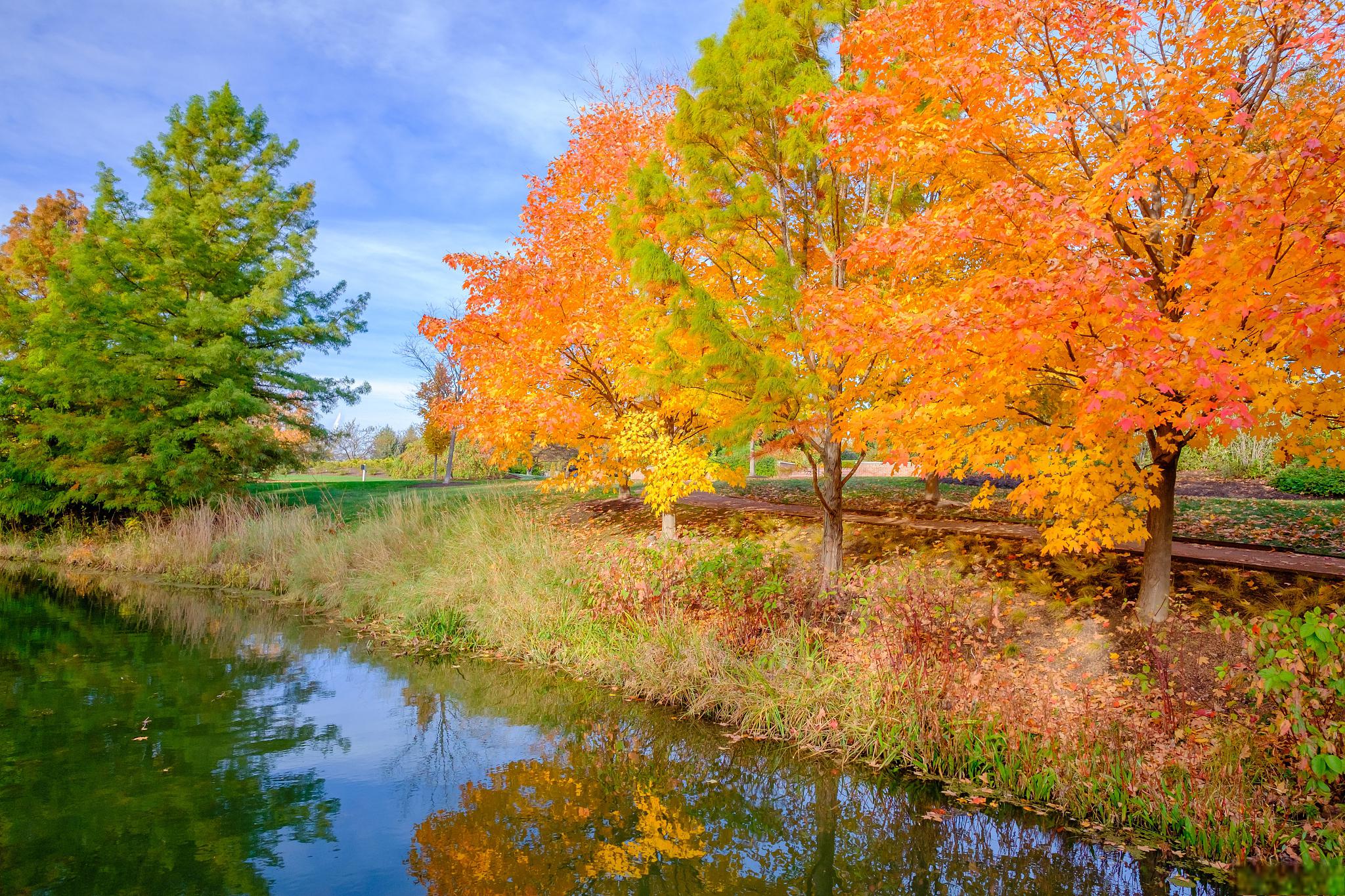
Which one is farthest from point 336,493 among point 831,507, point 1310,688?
point 1310,688

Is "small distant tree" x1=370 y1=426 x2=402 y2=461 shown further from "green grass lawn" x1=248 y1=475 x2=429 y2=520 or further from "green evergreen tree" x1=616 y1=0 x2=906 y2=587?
"green evergreen tree" x1=616 y1=0 x2=906 y2=587

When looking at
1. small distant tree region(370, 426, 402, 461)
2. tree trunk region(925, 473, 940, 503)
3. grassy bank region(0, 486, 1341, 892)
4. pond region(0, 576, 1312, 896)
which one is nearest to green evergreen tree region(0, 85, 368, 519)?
grassy bank region(0, 486, 1341, 892)

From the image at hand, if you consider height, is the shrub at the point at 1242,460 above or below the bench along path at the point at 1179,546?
above

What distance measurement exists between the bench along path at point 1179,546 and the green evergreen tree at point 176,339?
13.1 meters

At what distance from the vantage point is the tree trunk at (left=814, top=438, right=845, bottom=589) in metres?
9.77

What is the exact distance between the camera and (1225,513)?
13281 millimetres

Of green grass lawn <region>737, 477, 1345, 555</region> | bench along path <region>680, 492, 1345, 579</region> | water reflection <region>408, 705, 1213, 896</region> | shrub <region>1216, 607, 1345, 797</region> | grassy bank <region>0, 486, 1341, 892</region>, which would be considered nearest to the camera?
shrub <region>1216, 607, 1345, 797</region>

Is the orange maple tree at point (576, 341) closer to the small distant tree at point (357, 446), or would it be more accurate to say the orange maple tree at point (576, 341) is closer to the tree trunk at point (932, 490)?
the tree trunk at point (932, 490)

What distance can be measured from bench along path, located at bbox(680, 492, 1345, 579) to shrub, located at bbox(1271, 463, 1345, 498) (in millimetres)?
6824

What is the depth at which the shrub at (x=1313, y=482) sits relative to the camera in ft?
50.4

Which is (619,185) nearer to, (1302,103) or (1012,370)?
(1012,370)

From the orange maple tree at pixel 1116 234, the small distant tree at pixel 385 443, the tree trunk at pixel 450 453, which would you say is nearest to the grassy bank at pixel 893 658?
the orange maple tree at pixel 1116 234

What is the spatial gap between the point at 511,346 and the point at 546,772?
7228mm

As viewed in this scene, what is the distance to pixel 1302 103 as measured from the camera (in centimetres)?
595
